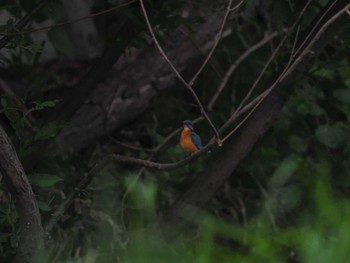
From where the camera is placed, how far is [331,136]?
483 cm

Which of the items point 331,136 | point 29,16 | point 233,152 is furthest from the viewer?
point 331,136

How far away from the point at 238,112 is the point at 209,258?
0.84 m

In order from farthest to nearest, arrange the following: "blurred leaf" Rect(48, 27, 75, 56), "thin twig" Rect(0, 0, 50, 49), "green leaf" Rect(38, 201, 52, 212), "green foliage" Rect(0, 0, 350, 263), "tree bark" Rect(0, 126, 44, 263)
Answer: "blurred leaf" Rect(48, 27, 75, 56), "thin twig" Rect(0, 0, 50, 49), "green foliage" Rect(0, 0, 350, 263), "green leaf" Rect(38, 201, 52, 212), "tree bark" Rect(0, 126, 44, 263)

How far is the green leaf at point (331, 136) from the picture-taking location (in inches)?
190

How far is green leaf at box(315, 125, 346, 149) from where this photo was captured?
482 cm

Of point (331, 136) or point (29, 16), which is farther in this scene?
point (331, 136)

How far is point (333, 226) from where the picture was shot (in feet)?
7.76

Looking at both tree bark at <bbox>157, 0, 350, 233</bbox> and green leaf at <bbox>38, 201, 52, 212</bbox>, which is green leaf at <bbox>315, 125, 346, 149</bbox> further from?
green leaf at <bbox>38, 201, 52, 212</bbox>

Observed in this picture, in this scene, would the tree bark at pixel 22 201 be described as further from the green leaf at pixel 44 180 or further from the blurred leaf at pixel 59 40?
the blurred leaf at pixel 59 40

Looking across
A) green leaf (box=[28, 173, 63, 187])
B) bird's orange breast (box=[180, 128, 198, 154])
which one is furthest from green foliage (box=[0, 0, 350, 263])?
bird's orange breast (box=[180, 128, 198, 154])

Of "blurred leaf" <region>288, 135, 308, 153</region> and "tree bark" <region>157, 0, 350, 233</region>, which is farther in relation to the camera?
"blurred leaf" <region>288, 135, 308, 153</region>

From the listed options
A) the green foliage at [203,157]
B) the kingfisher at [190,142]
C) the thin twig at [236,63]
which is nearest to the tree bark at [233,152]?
the green foliage at [203,157]

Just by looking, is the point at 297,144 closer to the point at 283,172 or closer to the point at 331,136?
the point at 331,136

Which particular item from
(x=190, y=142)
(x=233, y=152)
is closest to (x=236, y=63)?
(x=233, y=152)
